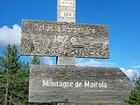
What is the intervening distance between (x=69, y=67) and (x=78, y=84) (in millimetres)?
647

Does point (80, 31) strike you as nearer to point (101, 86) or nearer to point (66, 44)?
point (66, 44)

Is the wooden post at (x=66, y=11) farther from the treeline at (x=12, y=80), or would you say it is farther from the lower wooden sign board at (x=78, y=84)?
the treeline at (x=12, y=80)

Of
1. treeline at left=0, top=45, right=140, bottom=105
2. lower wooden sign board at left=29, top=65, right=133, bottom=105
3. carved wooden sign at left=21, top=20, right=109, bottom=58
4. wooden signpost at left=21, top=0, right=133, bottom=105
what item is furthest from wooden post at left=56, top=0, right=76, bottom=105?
treeline at left=0, top=45, right=140, bottom=105

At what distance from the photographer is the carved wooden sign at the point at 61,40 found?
1119 cm

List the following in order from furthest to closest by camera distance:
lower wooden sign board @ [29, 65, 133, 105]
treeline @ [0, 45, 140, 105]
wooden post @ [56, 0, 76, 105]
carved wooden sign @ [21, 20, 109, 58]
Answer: treeline @ [0, 45, 140, 105]
wooden post @ [56, 0, 76, 105]
carved wooden sign @ [21, 20, 109, 58]
lower wooden sign board @ [29, 65, 133, 105]

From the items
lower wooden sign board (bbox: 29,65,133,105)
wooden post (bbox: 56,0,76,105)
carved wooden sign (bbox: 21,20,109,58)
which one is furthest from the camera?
wooden post (bbox: 56,0,76,105)

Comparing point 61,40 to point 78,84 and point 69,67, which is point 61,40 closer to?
point 69,67

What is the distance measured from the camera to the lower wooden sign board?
10797 millimetres

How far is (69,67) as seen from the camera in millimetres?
11211

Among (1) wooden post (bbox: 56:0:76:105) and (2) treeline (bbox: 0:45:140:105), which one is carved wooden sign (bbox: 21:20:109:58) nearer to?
(1) wooden post (bbox: 56:0:76:105)

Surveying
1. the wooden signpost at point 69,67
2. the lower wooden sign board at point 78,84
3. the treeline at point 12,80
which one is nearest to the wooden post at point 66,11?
the wooden signpost at point 69,67

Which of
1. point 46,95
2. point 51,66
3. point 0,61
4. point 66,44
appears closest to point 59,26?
point 66,44

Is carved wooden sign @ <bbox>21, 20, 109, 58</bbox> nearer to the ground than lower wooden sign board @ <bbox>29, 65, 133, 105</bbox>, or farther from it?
farther from it

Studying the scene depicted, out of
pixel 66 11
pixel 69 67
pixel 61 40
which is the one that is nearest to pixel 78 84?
pixel 69 67
